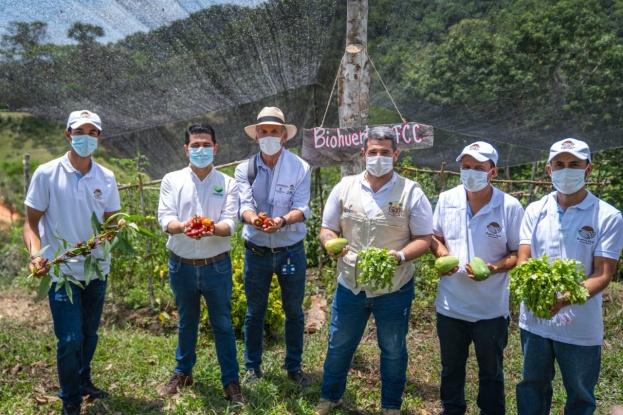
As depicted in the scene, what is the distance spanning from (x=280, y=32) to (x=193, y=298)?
9.33 feet

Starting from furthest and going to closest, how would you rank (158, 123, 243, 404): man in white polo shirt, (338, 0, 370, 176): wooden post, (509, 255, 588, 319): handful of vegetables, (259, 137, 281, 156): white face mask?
(338, 0, 370, 176): wooden post → (259, 137, 281, 156): white face mask → (158, 123, 243, 404): man in white polo shirt → (509, 255, 588, 319): handful of vegetables

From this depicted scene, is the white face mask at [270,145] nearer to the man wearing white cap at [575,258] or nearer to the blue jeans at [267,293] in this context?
the blue jeans at [267,293]

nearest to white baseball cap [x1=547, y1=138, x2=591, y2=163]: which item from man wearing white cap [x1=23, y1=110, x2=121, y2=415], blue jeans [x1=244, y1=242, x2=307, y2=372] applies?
blue jeans [x1=244, y1=242, x2=307, y2=372]

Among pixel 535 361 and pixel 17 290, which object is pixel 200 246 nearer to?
pixel 535 361

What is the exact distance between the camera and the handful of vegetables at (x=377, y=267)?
143 inches

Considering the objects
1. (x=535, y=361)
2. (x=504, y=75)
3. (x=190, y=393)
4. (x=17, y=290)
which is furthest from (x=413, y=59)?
(x=17, y=290)

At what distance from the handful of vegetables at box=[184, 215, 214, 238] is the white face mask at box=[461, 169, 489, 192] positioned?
1.78 meters

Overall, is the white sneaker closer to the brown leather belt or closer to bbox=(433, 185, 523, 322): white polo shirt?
bbox=(433, 185, 523, 322): white polo shirt

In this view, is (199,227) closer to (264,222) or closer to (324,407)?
(264,222)

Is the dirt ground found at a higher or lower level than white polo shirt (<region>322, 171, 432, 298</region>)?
lower

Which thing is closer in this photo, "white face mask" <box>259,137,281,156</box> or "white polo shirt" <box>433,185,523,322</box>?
"white polo shirt" <box>433,185,523,322</box>

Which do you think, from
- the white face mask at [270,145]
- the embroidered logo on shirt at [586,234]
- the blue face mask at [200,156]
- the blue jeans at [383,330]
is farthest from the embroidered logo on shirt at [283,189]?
the embroidered logo on shirt at [586,234]

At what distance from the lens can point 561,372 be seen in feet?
11.3

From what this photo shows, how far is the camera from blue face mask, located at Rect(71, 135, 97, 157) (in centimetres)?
407
